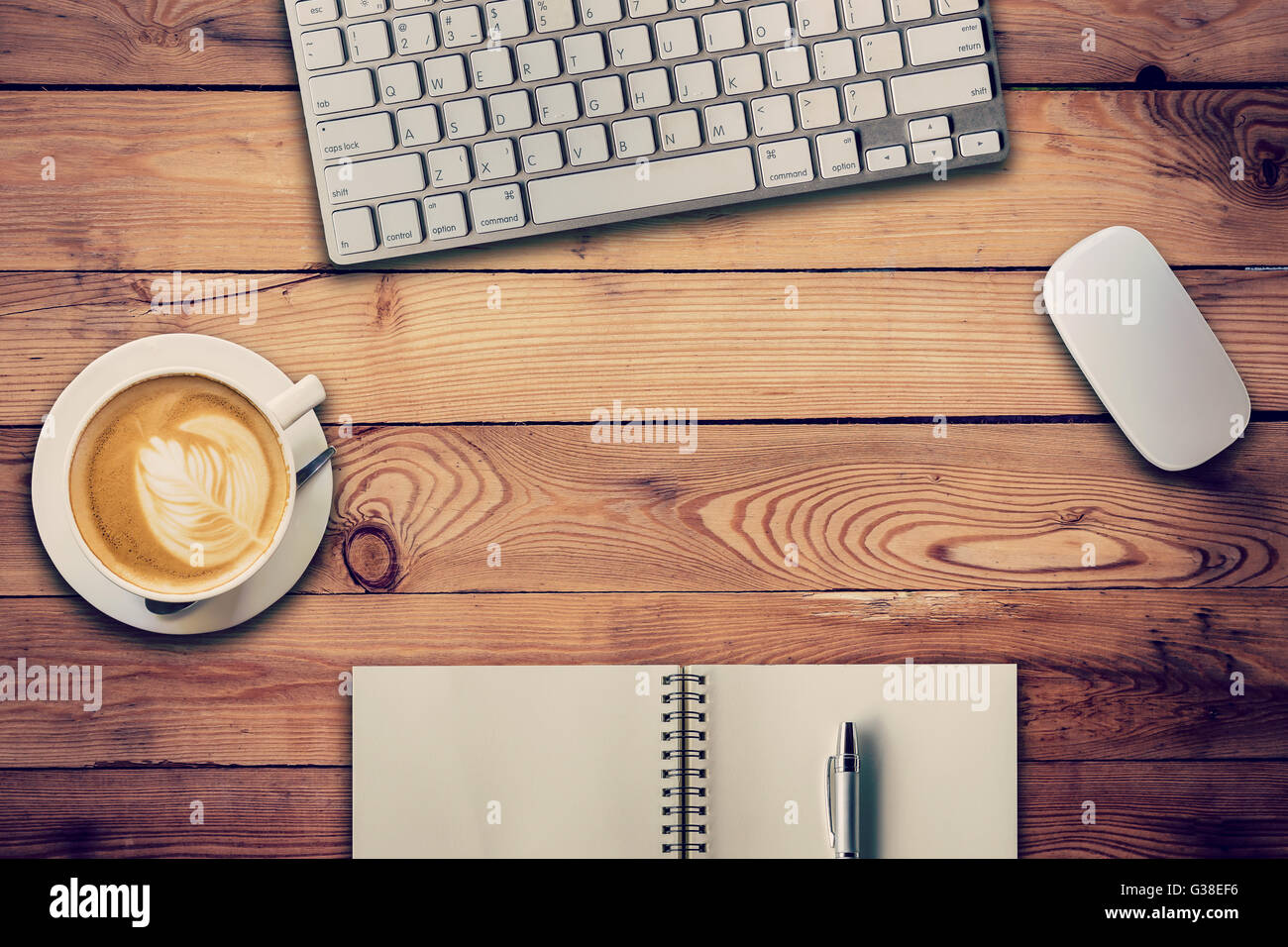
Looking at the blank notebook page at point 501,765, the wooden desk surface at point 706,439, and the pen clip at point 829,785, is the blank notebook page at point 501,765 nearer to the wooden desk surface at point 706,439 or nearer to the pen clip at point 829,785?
the wooden desk surface at point 706,439

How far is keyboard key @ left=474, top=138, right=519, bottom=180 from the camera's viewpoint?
0.69 m

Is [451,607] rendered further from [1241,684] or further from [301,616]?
[1241,684]

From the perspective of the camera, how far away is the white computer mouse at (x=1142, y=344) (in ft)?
2.33

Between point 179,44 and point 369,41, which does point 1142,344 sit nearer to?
point 369,41

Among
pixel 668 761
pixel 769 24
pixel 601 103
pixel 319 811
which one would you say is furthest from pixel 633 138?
pixel 319 811

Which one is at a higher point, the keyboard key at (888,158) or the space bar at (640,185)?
the keyboard key at (888,158)

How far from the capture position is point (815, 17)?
696 millimetres

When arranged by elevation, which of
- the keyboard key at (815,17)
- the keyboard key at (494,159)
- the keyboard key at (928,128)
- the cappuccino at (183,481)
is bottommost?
the cappuccino at (183,481)

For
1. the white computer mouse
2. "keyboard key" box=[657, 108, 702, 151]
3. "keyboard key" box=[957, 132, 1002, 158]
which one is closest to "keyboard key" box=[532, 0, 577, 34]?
"keyboard key" box=[657, 108, 702, 151]

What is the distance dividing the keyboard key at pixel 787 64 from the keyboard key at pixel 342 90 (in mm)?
307

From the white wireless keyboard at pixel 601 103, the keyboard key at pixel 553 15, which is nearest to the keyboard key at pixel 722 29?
the white wireless keyboard at pixel 601 103

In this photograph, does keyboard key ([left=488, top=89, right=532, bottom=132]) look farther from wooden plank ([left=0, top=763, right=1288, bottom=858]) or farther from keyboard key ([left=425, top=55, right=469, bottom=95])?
wooden plank ([left=0, top=763, right=1288, bottom=858])

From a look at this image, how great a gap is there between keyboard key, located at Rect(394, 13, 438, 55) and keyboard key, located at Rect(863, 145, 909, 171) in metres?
0.35
